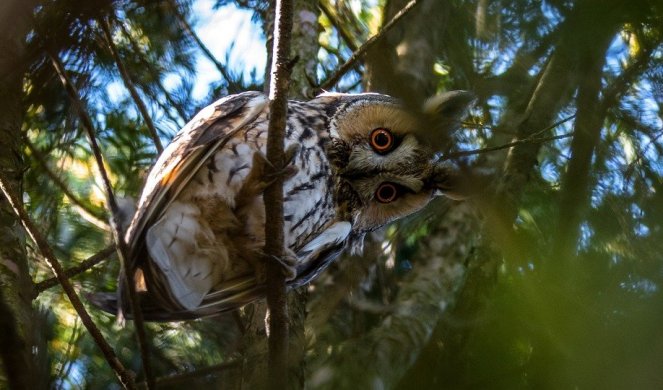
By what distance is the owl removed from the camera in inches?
101

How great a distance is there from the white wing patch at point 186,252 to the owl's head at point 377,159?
59 centimetres

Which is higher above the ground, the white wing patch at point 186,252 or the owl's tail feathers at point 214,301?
the white wing patch at point 186,252

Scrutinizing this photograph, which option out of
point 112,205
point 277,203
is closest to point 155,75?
point 277,203

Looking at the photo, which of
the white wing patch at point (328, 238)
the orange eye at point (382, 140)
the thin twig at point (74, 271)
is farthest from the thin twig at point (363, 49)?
the thin twig at point (74, 271)

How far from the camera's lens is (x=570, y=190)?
2.17m

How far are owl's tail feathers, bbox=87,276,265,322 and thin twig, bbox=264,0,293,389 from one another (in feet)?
1.26

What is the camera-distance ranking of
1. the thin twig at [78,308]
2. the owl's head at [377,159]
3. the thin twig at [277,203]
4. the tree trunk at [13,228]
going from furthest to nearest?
the owl's head at [377,159]
the thin twig at [78,308]
the thin twig at [277,203]
the tree trunk at [13,228]

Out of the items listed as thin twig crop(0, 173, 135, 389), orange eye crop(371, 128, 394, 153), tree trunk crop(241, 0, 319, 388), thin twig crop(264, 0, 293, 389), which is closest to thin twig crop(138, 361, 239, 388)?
tree trunk crop(241, 0, 319, 388)

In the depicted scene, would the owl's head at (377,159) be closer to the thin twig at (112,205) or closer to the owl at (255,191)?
the owl at (255,191)

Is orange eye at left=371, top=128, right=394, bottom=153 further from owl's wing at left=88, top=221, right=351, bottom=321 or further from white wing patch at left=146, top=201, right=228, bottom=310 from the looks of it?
white wing patch at left=146, top=201, right=228, bottom=310

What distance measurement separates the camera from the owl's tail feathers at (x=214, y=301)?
2.65 metres

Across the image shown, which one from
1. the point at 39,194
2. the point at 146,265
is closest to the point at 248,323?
the point at 146,265

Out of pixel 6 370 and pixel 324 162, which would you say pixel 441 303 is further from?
pixel 6 370

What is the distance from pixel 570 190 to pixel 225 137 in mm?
1201
